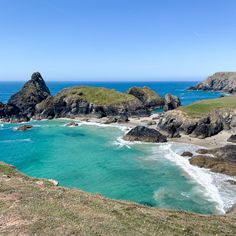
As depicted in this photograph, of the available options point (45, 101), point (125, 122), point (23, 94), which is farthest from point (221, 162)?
point (23, 94)

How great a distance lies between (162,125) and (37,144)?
3507 cm

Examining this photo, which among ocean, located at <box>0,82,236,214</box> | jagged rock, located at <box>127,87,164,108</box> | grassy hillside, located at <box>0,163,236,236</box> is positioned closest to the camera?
grassy hillside, located at <box>0,163,236,236</box>

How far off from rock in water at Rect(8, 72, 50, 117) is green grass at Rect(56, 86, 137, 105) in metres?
12.3

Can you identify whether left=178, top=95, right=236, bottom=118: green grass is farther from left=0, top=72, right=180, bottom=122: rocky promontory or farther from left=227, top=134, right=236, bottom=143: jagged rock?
left=0, top=72, right=180, bottom=122: rocky promontory

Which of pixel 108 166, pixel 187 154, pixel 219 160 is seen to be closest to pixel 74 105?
pixel 187 154

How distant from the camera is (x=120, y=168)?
60.5 meters

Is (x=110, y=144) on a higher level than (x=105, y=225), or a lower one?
lower

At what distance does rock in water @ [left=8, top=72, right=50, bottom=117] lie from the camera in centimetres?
14012

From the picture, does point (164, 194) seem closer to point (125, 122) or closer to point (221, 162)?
point (221, 162)

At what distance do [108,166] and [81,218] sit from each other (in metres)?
39.3

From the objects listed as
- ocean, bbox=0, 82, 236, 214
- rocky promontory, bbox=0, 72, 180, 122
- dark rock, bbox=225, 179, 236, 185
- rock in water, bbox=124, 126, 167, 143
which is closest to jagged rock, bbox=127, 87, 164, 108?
rocky promontory, bbox=0, 72, 180, 122

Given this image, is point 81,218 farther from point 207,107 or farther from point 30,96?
point 30,96

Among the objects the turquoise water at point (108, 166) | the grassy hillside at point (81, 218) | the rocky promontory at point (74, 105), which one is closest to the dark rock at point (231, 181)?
the turquoise water at point (108, 166)

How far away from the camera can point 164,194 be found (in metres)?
47.0
